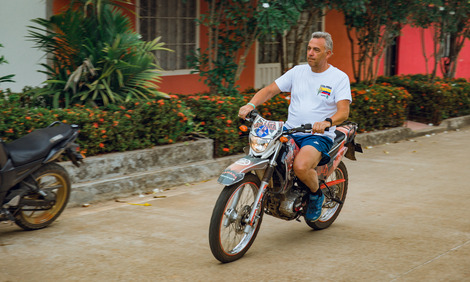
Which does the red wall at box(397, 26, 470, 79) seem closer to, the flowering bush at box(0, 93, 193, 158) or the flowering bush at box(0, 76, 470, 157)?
the flowering bush at box(0, 76, 470, 157)

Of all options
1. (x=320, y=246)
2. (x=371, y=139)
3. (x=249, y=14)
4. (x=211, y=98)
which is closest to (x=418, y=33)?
(x=371, y=139)

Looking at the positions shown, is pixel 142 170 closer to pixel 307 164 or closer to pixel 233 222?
pixel 233 222

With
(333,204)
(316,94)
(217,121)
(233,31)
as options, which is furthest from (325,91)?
(233,31)

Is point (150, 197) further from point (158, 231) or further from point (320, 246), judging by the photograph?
point (320, 246)

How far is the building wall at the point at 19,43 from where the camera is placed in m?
8.89

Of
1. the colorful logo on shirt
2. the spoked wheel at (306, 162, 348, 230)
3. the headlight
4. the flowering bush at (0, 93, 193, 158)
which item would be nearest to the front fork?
the headlight

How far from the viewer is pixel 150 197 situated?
7.18m

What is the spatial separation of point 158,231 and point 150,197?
1435 mm

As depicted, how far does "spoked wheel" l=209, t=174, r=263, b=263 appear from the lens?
186 inches

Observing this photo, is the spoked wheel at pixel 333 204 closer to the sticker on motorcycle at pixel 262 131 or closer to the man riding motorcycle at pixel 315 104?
the man riding motorcycle at pixel 315 104

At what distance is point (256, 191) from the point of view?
511 centimetres

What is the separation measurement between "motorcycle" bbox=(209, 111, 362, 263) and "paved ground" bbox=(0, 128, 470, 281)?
0.21m

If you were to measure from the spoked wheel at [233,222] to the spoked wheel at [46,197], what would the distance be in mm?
1792

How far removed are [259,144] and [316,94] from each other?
758 millimetres
